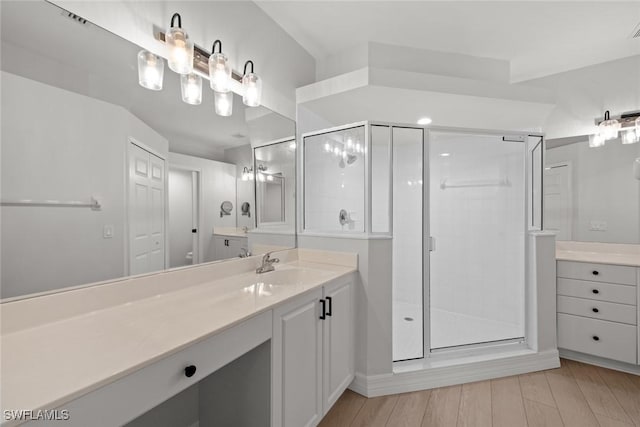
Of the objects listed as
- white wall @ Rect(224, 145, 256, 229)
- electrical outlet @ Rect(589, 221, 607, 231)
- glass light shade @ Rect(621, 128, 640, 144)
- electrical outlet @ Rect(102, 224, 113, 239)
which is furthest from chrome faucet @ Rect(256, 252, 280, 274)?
glass light shade @ Rect(621, 128, 640, 144)

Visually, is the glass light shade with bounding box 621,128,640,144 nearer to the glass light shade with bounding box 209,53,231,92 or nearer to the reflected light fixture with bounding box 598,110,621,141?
the reflected light fixture with bounding box 598,110,621,141

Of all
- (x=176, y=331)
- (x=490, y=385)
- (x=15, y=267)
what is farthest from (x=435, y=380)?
(x=15, y=267)

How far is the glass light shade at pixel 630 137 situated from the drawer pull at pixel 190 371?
3.65m

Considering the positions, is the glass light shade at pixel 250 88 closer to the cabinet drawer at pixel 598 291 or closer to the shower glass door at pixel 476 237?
the shower glass door at pixel 476 237

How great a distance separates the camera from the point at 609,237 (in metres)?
2.47

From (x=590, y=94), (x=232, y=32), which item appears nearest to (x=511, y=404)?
(x=590, y=94)

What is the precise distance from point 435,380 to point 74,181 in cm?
242

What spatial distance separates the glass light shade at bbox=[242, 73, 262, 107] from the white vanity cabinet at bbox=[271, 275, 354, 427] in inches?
49.8

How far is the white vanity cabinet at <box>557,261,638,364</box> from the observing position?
211 cm

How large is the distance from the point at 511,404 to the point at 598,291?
48.5 inches

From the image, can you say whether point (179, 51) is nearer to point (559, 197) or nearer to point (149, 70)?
point (149, 70)

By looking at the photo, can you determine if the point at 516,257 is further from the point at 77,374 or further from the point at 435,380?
the point at 77,374

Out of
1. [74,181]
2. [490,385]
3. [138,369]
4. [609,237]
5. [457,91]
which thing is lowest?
[490,385]

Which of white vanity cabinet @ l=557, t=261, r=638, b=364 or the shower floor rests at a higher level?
white vanity cabinet @ l=557, t=261, r=638, b=364
